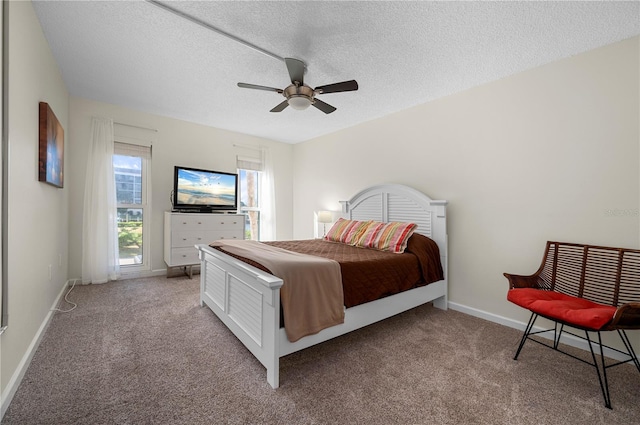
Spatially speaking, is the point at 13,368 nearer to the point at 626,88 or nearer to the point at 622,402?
the point at 622,402

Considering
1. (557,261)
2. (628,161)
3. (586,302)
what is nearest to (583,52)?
(628,161)

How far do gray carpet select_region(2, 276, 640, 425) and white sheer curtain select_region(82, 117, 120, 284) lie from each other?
4.31ft

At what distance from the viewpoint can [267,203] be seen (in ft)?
17.1

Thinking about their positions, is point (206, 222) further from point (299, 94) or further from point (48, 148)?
point (299, 94)

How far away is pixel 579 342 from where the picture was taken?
2.17m

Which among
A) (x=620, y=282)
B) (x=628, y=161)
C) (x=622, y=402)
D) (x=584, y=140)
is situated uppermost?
(x=584, y=140)

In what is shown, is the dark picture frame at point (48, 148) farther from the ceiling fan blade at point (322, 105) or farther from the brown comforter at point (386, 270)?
the ceiling fan blade at point (322, 105)

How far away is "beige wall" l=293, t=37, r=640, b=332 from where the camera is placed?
81.7 inches

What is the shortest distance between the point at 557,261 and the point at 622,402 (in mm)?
1007

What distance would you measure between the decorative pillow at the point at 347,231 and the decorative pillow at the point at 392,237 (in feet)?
0.74

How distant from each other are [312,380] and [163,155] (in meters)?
3.96

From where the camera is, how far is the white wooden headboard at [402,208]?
3024 millimetres

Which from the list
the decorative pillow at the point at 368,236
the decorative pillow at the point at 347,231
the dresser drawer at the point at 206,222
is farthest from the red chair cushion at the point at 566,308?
the dresser drawer at the point at 206,222

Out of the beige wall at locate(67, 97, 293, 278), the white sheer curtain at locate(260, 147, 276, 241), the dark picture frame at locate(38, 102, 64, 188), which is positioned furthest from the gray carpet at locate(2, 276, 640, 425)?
the white sheer curtain at locate(260, 147, 276, 241)
